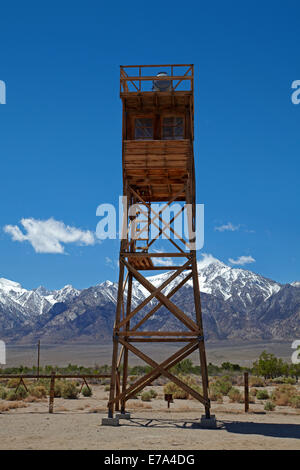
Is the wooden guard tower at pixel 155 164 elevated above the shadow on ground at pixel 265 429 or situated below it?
above

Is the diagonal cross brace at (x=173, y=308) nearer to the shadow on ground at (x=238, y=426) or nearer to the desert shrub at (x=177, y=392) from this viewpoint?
the shadow on ground at (x=238, y=426)

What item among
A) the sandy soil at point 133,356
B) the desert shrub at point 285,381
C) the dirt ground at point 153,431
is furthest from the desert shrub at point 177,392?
the sandy soil at point 133,356

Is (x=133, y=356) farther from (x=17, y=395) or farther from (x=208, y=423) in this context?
(x=208, y=423)

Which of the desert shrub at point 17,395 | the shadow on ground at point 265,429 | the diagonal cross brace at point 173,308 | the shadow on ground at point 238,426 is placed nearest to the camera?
the shadow on ground at point 265,429

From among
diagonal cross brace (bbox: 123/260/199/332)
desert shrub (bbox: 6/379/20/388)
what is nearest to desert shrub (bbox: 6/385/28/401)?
desert shrub (bbox: 6/379/20/388)

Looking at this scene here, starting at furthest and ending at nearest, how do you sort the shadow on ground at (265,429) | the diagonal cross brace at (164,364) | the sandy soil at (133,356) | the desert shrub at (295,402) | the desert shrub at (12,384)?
1. the sandy soil at (133,356)
2. the desert shrub at (12,384)
3. the desert shrub at (295,402)
4. the diagonal cross brace at (164,364)
5. the shadow on ground at (265,429)

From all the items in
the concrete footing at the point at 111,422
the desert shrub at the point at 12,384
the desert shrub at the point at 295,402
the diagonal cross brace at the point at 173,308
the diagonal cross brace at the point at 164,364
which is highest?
the diagonal cross brace at the point at 173,308

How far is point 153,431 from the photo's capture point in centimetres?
1421

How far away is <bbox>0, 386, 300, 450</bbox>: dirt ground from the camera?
11781 millimetres

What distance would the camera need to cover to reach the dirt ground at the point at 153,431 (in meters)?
11.8

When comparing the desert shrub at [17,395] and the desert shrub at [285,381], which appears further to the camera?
the desert shrub at [285,381]

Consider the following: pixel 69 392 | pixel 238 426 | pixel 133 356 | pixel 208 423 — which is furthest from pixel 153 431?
pixel 133 356

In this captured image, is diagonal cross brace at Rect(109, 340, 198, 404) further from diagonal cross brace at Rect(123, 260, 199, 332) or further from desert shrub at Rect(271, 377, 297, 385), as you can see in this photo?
desert shrub at Rect(271, 377, 297, 385)
